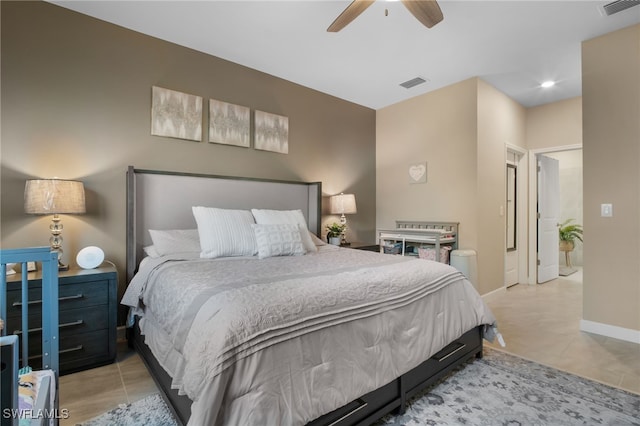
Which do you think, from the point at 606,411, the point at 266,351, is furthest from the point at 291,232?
the point at 606,411

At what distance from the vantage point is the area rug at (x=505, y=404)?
62.6 inches

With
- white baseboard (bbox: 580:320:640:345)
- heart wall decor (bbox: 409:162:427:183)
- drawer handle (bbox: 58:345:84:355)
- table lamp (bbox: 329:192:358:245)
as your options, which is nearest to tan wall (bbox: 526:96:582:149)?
heart wall decor (bbox: 409:162:427:183)

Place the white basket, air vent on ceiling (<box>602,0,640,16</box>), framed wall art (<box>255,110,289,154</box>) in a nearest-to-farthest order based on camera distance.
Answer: air vent on ceiling (<box>602,0,640,16</box>) → framed wall art (<box>255,110,289,154</box>) → the white basket

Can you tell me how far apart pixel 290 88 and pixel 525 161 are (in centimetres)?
373

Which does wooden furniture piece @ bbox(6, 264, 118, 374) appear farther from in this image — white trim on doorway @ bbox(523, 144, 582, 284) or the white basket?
white trim on doorway @ bbox(523, 144, 582, 284)

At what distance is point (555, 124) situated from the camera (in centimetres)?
442

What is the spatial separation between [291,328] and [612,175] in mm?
3281

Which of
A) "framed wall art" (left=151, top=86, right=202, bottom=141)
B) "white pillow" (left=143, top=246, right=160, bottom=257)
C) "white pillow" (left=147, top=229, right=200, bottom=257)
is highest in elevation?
"framed wall art" (left=151, top=86, right=202, bottom=141)

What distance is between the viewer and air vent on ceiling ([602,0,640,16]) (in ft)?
7.85

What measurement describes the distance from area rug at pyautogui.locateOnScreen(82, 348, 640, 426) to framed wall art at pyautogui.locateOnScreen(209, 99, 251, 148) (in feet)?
7.85

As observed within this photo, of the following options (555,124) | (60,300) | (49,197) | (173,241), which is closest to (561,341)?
(555,124)

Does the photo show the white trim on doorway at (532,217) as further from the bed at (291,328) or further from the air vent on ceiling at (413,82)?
the bed at (291,328)

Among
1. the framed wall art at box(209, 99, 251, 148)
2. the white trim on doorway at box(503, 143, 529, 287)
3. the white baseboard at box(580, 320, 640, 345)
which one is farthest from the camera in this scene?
the white trim on doorway at box(503, 143, 529, 287)

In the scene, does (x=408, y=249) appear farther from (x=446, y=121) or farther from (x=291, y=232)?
(x=291, y=232)
